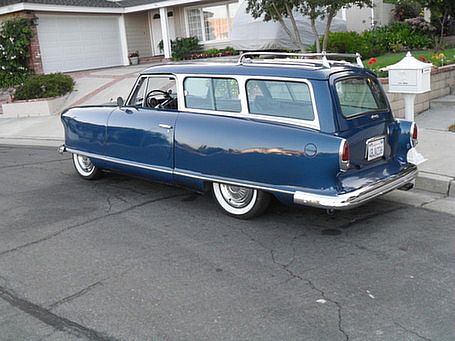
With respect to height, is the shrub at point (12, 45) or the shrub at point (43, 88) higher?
the shrub at point (12, 45)

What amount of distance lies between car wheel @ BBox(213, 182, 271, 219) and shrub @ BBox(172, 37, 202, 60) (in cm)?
1747

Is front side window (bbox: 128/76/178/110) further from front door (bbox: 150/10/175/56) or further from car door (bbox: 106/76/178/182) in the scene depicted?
front door (bbox: 150/10/175/56)

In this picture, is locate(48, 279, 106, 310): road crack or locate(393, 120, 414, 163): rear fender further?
locate(393, 120, 414, 163): rear fender

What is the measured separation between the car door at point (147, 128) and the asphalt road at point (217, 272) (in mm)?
533

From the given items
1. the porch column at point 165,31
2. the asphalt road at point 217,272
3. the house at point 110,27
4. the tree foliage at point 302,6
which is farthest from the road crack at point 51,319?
the porch column at point 165,31

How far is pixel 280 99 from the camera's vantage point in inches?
208

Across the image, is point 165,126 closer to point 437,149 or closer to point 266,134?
point 266,134

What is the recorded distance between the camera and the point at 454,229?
5102 mm

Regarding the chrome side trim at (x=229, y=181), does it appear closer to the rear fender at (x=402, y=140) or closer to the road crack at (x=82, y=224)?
the road crack at (x=82, y=224)

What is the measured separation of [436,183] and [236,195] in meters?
2.47

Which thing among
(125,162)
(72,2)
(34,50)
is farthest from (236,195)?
(72,2)

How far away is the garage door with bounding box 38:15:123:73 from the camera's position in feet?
67.6

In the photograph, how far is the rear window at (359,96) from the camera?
5164 millimetres

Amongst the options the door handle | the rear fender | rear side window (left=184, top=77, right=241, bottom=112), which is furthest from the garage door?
the rear fender
